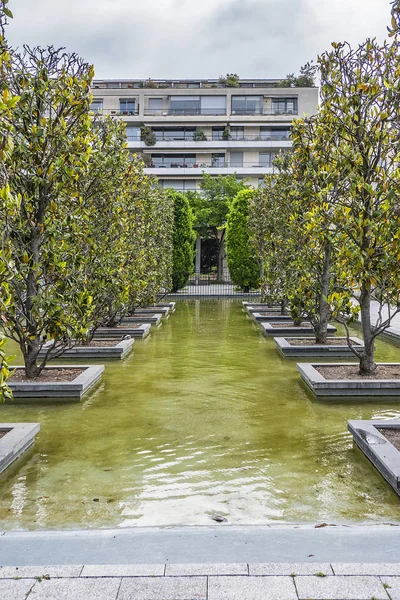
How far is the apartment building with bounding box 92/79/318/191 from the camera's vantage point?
→ 53.9m

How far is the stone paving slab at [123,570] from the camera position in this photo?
11.0 ft

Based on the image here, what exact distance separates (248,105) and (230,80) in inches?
123

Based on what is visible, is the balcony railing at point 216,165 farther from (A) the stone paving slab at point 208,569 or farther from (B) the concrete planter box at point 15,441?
(A) the stone paving slab at point 208,569

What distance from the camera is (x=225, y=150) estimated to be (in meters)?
54.7

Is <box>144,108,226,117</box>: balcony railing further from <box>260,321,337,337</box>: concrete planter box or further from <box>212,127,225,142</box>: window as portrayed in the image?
<box>260,321,337,337</box>: concrete planter box

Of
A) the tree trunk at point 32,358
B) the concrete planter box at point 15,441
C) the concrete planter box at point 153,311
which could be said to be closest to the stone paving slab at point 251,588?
the concrete planter box at point 15,441

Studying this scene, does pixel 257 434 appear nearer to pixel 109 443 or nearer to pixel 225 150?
pixel 109 443

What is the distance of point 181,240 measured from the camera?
30.7 m

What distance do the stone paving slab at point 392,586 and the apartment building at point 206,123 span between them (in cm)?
5183

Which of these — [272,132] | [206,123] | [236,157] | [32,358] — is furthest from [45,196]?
[272,132]

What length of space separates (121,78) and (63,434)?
57906 millimetres

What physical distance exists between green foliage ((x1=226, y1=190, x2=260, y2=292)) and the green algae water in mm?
20241

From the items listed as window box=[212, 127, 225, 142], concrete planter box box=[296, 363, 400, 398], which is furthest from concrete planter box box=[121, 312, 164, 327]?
window box=[212, 127, 225, 142]

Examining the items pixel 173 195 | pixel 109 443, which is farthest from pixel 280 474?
pixel 173 195
